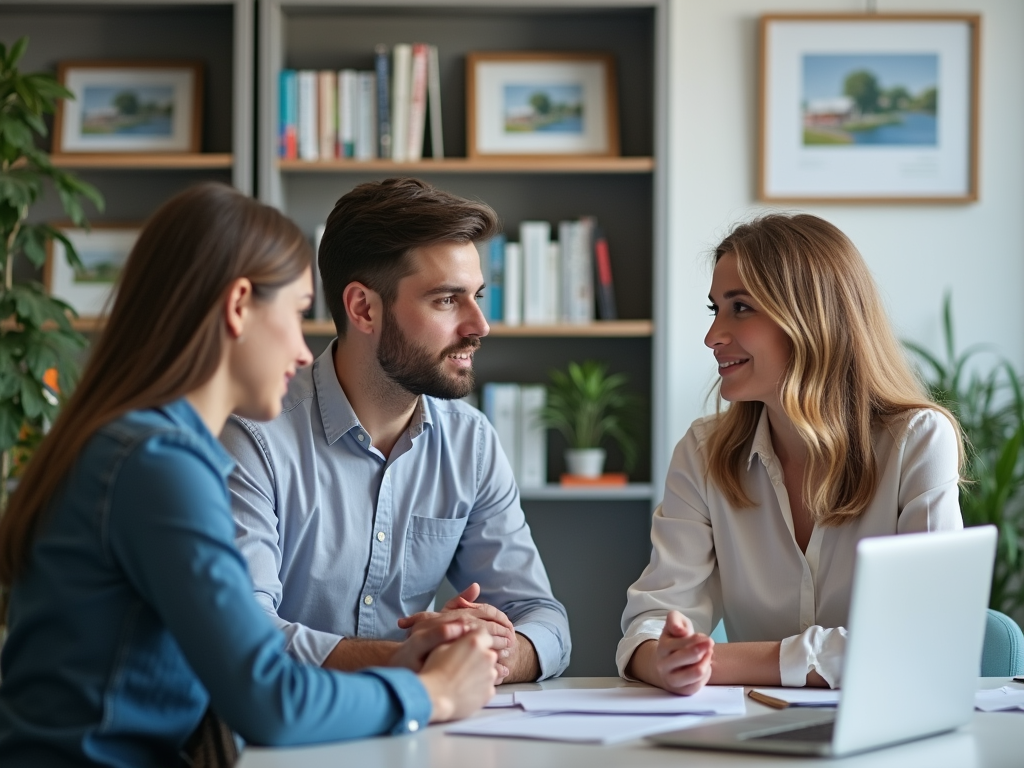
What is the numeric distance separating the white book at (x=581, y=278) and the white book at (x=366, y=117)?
0.66 m

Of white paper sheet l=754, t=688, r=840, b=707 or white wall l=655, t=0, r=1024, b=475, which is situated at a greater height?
white wall l=655, t=0, r=1024, b=475

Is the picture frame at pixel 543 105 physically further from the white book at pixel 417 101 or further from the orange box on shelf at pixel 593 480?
the orange box on shelf at pixel 593 480

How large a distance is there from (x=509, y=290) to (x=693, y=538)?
4.93 feet

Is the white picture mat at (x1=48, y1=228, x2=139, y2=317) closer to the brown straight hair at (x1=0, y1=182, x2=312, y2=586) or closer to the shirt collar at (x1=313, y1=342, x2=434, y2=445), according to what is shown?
the shirt collar at (x1=313, y1=342, x2=434, y2=445)

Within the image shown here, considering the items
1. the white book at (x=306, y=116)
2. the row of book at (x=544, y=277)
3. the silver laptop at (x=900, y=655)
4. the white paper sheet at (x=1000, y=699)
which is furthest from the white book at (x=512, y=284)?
the silver laptop at (x=900, y=655)

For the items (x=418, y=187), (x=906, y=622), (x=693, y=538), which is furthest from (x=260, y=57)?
(x=906, y=622)

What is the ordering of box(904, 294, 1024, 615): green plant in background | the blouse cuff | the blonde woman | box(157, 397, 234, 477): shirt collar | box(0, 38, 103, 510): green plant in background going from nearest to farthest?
box(157, 397, 234, 477): shirt collar → the blouse cuff → the blonde woman → box(0, 38, 103, 510): green plant in background → box(904, 294, 1024, 615): green plant in background

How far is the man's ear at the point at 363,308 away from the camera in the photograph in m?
1.98

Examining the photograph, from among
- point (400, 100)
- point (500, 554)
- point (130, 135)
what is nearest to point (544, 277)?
point (400, 100)

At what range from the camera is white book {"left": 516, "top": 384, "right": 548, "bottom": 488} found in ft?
10.6

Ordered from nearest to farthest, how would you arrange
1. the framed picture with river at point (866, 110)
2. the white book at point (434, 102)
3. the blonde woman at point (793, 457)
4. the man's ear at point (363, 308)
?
the blonde woman at point (793, 457)
the man's ear at point (363, 308)
the white book at point (434, 102)
the framed picture with river at point (866, 110)

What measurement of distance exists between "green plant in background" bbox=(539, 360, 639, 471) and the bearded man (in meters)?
1.16

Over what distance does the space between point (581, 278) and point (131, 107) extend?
1.45 meters

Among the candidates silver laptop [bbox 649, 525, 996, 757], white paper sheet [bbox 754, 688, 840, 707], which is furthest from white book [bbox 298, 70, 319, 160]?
silver laptop [bbox 649, 525, 996, 757]
